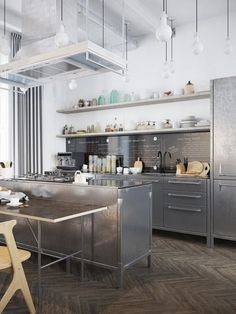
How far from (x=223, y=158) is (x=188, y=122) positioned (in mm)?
1001

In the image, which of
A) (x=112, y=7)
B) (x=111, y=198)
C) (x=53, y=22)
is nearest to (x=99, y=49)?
(x=53, y=22)

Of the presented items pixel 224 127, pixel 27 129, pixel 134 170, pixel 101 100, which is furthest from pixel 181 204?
pixel 27 129

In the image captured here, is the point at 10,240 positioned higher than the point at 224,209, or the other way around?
the point at 10,240

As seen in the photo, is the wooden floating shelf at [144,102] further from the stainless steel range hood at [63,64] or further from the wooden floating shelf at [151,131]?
the stainless steel range hood at [63,64]

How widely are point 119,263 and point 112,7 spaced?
3609mm

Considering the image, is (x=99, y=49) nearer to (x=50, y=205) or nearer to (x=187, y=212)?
(x=50, y=205)

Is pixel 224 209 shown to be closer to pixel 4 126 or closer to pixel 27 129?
pixel 27 129

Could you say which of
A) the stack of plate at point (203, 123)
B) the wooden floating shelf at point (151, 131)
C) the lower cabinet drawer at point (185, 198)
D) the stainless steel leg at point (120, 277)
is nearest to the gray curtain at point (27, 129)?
the wooden floating shelf at point (151, 131)

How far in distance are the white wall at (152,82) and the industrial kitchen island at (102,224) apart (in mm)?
2417

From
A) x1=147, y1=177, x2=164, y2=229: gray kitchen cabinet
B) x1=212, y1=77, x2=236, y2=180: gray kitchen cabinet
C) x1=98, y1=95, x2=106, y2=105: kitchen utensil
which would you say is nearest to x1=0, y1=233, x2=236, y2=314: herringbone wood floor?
x1=147, y1=177, x2=164, y2=229: gray kitchen cabinet

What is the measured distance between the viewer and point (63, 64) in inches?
128

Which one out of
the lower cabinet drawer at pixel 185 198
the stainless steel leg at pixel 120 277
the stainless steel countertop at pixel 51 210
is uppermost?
the stainless steel countertop at pixel 51 210

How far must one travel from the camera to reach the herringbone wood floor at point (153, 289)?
8.02ft

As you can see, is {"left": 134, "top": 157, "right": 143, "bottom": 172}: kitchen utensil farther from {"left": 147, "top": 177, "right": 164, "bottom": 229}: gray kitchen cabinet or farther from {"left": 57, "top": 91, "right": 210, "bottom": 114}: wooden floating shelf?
{"left": 57, "top": 91, "right": 210, "bottom": 114}: wooden floating shelf
